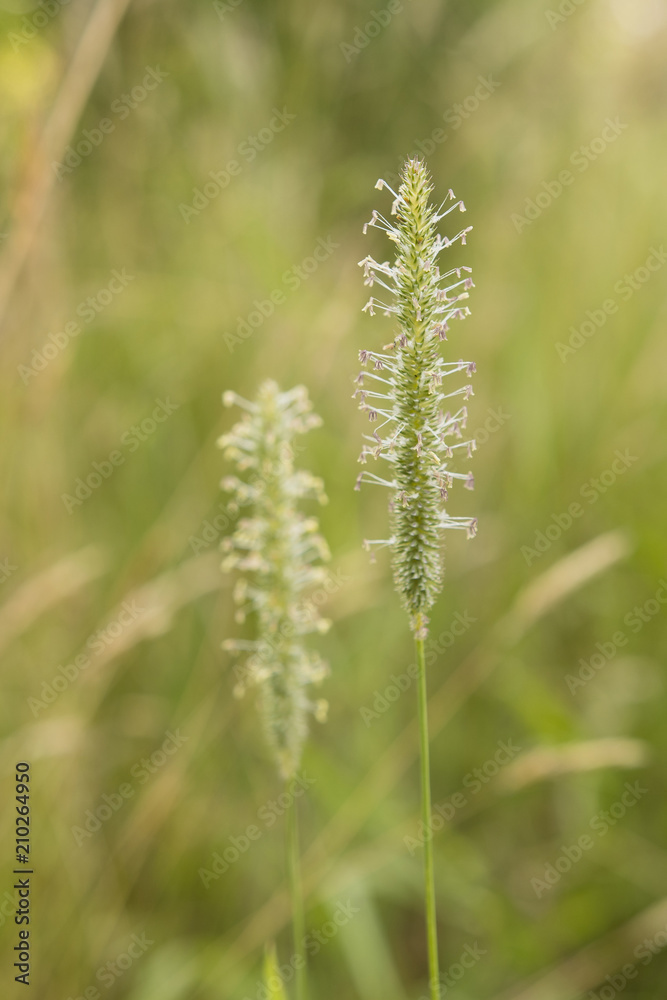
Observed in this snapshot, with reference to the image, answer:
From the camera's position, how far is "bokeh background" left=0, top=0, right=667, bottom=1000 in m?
3.31

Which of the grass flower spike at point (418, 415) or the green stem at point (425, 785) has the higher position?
the grass flower spike at point (418, 415)

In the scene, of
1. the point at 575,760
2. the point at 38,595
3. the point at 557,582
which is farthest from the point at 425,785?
the point at 38,595

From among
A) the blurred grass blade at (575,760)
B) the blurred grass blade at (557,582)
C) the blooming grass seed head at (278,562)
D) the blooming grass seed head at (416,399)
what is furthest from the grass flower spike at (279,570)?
the blurred grass blade at (557,582)

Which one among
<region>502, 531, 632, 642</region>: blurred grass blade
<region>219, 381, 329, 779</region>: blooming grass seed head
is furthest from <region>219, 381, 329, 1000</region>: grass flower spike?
<region>502, 531, 632, 642</region>: blurred grass blade

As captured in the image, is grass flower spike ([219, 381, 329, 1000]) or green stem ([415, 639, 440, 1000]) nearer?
green stem ([415, 639, 440, 1000])

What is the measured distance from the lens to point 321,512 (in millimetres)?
4207

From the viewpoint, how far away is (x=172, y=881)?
3.69 meters

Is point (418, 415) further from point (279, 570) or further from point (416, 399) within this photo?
point (279, 570)

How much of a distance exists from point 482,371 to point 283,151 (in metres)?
1.78

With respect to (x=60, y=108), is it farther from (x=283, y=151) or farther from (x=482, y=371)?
(x=482, y=371)

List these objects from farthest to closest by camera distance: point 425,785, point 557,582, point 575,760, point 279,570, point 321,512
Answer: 1. point 321,512
2. point 557,582
3. point 575,760
4. point 279,570
5. point 425,785

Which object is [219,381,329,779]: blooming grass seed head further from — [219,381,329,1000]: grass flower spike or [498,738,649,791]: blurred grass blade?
[498,738,649,791]: blurred grass blade

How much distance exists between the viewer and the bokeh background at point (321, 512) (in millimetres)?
3314

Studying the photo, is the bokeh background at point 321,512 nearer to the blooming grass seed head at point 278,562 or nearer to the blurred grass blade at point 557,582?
the blurred grass blade at point 557,582
